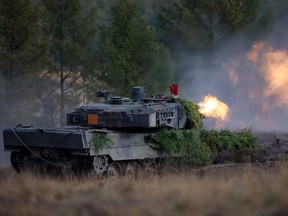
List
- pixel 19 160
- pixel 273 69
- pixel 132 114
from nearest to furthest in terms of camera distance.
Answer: pixel 19 160 → pixel 132 114 → pixel 273 69

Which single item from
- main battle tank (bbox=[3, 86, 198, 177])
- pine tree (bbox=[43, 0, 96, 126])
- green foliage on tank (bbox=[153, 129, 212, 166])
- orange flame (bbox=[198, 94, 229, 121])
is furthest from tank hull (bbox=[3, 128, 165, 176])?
pine tree (bbox=[43, 0, 96, 126])

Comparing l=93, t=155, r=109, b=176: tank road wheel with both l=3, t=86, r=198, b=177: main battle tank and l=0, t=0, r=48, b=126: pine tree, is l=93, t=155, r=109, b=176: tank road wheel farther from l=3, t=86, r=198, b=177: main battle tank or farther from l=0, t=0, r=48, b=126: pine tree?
l=0, t=0, r=48, b=126: pine tree

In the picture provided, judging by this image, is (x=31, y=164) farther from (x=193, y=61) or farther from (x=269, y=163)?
(x=193, y=61)

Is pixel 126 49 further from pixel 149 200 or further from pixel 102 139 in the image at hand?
pixel 149 200

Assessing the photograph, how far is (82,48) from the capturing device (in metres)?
27.5

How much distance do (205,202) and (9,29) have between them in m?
17.0

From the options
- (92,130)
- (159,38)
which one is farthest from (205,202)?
(159,38)

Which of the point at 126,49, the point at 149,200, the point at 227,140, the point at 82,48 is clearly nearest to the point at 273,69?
the point at 126,49

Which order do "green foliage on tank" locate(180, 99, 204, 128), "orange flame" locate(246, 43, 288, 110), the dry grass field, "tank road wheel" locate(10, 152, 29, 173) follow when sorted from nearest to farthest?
1. the dry grass field
2. "tank road wheel" locate(10, 152, 29, 173)
3. "green foliage on tank" locate(180, 99, 204, 128)
4. "orange flame" locate(246, 43, 288, 110)

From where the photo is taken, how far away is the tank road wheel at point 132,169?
16438 millimetres

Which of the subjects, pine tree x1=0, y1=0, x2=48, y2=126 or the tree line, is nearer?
pine tree x1=0, y1=0, x2=48, y2=126

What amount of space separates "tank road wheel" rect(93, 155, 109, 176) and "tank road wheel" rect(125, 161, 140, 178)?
0.85 meters

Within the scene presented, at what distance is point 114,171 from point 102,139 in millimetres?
1087

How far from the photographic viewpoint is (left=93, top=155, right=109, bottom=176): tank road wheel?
50.2ft
